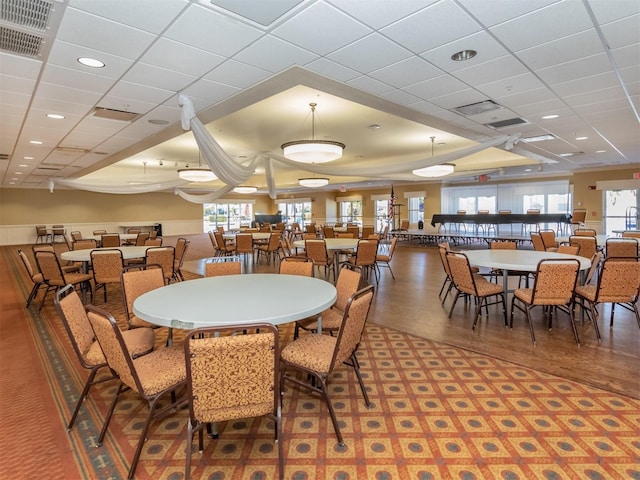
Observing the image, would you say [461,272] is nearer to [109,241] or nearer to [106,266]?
[106,266]

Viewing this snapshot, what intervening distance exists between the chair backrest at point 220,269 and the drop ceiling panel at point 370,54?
2468 millimetres

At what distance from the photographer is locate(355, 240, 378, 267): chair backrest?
255 inches

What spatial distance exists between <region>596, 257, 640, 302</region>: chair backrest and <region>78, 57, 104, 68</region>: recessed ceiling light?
561 cm

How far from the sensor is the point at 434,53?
329 cm

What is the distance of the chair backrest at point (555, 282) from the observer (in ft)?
12.0

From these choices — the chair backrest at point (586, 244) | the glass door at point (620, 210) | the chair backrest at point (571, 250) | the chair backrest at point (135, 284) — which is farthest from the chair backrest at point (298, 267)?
the glass door at point (620, 210)

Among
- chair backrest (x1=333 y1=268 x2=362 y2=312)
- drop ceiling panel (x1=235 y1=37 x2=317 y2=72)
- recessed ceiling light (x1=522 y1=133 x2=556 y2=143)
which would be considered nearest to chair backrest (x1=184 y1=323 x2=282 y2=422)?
chair backrest (x1=333 y1=268 x2=362 y2=312)

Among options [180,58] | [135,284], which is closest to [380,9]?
[180,58]

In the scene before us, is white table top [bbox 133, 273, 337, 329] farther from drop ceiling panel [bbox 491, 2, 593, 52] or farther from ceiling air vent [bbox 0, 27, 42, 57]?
drop ceiling panel [bbox 491, 2, 593, 52]

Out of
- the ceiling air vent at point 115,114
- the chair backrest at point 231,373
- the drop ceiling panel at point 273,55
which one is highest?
the ceiling air vent at point 115,114

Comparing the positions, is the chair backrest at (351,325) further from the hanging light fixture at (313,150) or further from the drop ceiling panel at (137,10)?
the hanging light fixture at (313,150)

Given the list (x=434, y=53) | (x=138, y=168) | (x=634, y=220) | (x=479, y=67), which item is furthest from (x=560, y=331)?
(x=138, y=168)

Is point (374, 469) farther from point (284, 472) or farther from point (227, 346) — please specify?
point (227, 346)

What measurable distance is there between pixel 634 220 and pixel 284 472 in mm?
15260
